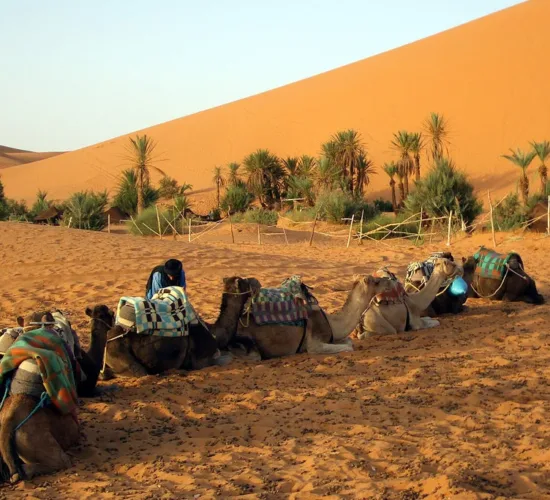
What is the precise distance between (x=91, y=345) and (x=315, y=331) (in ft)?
8.16

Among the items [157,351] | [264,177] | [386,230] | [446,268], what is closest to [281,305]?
[157,351]

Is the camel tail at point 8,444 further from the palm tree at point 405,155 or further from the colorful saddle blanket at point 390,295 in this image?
the palm tree at point 405,155

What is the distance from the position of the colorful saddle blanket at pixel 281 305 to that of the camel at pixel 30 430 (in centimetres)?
296

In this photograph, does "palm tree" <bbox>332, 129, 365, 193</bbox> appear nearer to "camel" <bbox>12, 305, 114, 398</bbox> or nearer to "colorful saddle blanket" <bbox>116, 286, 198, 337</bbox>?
"colorful saddle blanket" <bbox>116, 286, 198, 337</bbox>

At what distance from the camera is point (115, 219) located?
1540 inches

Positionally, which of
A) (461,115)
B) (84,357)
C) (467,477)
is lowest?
(467,477)

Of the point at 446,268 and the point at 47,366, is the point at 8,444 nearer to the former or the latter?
the point at 47,366

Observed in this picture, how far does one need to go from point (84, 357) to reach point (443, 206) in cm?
2215

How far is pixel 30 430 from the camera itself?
16.8ft

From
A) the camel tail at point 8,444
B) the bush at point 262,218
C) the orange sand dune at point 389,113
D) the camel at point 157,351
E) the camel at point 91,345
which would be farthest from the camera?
the orange sand dune at point 389,113

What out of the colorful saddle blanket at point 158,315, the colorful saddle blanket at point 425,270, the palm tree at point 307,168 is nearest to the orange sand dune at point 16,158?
the palm tree at point 307,168

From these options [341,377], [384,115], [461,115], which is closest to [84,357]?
[341,377]

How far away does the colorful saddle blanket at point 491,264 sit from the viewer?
37.2ft

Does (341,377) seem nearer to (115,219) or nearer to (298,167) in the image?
(115,219)
